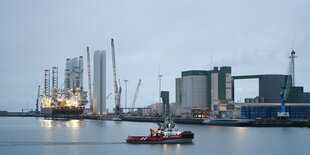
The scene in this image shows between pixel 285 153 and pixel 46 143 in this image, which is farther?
pixel 46 143

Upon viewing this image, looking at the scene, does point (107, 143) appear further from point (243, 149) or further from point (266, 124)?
point (266, 124)

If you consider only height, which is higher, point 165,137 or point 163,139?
point 165,137

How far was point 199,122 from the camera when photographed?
179125mm

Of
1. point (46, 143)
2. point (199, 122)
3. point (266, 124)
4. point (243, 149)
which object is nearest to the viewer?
point (243, 149)

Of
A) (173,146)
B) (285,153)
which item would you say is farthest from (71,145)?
(285,153)

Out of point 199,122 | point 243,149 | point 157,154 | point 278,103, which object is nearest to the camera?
point 157,154

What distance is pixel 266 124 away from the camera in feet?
492

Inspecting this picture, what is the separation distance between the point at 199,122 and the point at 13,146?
367 feet

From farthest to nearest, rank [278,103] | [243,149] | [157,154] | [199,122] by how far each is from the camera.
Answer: [278,103]
[199,122]
[243,149]
[157,154]

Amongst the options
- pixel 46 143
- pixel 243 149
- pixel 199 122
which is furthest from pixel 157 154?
pixel 199 122

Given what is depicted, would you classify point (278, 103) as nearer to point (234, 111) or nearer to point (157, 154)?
point (234, 111)

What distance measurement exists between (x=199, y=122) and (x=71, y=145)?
107 m

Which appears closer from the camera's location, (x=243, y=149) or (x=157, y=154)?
(x=157, y=154)

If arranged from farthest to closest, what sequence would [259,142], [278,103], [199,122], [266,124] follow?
[278,103]
[199,122]
[266,124]
[259,142]
